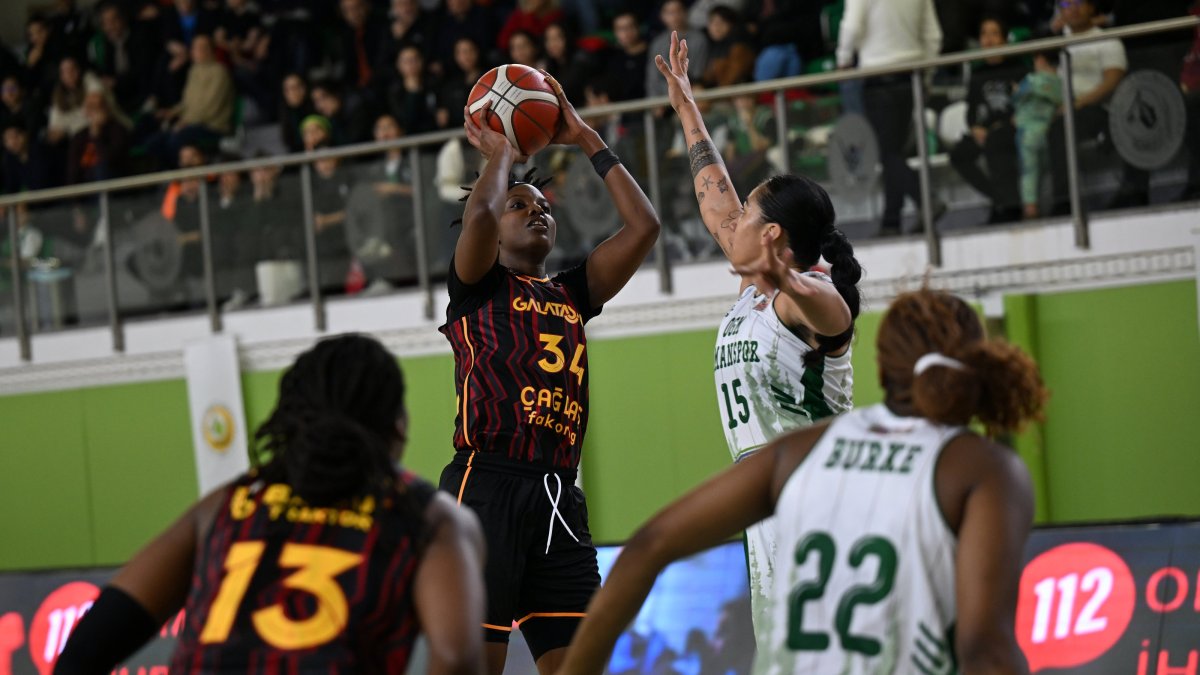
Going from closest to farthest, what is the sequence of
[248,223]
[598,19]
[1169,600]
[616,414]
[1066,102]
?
[1169,600], [1066,102], [616,414], [248,223], [598,19]

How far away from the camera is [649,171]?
33.0ft

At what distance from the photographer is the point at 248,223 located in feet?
37.3

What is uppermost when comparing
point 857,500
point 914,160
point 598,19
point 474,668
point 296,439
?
point 598,19

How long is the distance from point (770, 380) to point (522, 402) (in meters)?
0.77

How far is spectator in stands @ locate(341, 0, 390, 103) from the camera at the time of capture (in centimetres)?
1300

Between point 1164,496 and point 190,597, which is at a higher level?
point 190,597

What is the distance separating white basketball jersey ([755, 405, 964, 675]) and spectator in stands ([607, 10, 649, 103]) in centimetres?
847

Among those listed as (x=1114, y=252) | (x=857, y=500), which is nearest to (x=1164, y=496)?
(x=1114, y=252)

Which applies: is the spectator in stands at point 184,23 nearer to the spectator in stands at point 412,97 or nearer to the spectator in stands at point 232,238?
the spectator in stands at point 412,97

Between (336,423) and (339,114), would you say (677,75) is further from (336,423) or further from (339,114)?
(339,114)

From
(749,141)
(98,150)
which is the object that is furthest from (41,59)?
(749,141)

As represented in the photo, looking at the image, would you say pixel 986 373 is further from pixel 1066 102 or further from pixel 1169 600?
pixel 1066 102

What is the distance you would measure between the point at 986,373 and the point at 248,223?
9.04 metres

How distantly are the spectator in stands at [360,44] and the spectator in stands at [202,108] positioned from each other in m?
1.07
